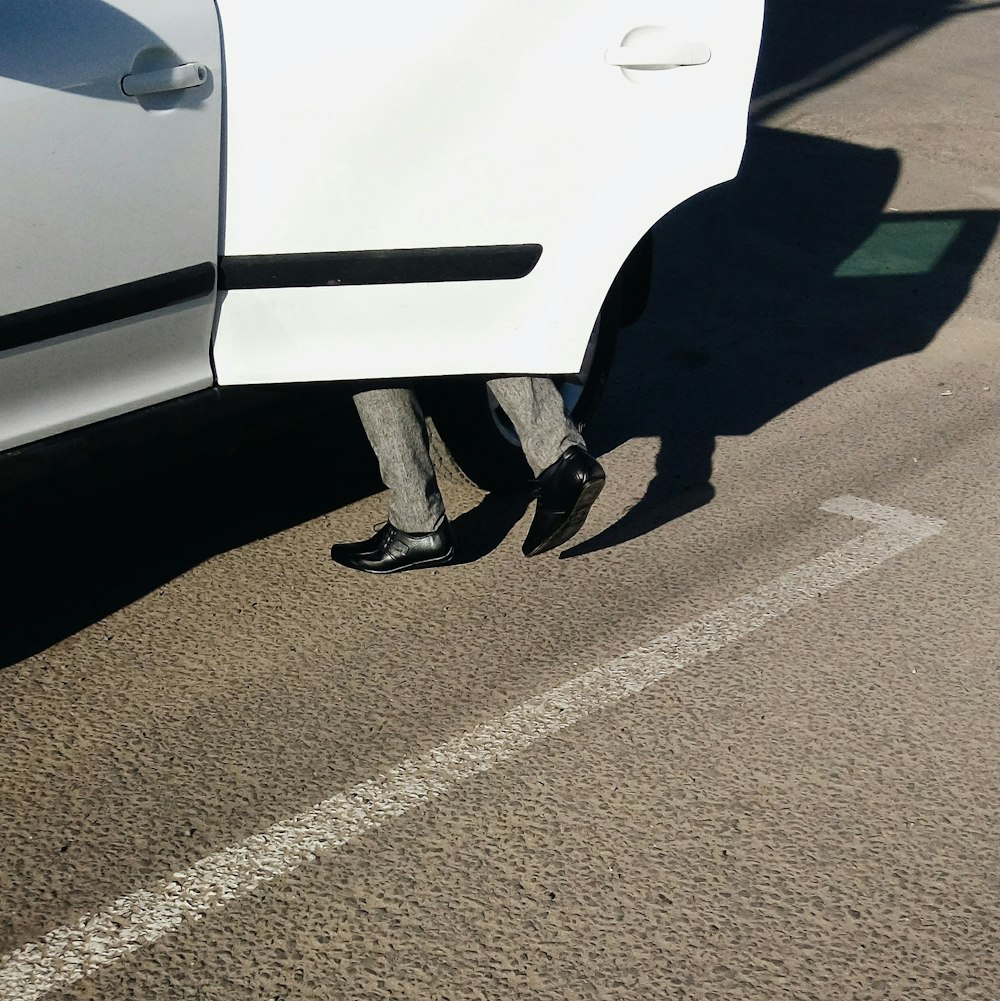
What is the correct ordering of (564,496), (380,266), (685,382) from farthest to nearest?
(685,382), (564,496), (380,266)

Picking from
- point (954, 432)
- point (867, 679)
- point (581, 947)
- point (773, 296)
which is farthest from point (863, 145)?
point (581, 947)

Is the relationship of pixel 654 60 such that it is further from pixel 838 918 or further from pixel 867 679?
pixel 838 918

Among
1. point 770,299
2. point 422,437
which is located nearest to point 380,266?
point 422,437

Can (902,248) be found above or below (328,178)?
below

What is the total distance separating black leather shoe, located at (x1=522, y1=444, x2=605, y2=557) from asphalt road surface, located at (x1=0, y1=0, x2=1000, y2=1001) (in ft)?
0.54

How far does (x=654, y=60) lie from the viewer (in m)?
3.33

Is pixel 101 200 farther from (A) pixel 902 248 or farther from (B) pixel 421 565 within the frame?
(A) pixel 902 248

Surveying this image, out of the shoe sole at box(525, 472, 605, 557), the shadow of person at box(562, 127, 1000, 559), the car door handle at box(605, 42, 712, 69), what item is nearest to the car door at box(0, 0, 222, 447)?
the car door handle at box(605, 42, 712, 69)

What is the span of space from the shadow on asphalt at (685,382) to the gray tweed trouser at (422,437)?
0.13 metres

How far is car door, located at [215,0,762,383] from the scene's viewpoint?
123 inches

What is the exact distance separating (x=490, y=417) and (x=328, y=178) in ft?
3.62

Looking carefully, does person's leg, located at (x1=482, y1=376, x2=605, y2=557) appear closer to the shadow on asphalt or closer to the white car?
the white car

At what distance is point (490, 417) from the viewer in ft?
13.5

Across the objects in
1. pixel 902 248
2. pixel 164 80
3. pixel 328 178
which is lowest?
pixel 902 248
